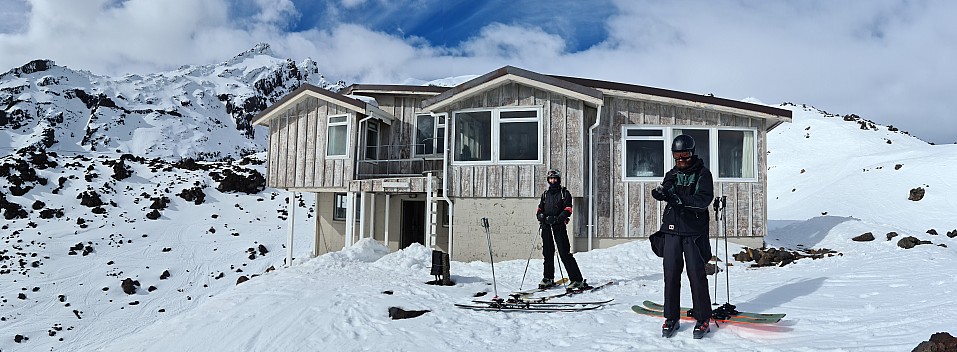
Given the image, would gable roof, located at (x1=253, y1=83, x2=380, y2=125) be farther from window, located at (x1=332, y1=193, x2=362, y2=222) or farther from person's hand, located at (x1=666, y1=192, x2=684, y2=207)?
person's hand, located at (x1=666, y1=192, x2=684, y2=207)

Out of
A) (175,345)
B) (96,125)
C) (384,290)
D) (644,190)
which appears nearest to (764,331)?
(384,290)

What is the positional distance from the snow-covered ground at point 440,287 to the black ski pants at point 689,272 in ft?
0.82

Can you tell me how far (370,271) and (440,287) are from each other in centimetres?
226

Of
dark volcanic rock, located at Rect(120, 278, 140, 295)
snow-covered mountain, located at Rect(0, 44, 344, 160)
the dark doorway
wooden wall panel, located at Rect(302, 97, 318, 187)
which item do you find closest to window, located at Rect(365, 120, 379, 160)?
wooden wall panel, located at Rect(302, 97, 318, 187)

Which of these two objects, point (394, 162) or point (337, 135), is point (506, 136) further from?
point (337, 135)

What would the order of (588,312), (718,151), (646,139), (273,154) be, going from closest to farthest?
(588,312) < (718,151) < (646,139) < (273,154)

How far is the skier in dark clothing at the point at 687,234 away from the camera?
5094 millimetres

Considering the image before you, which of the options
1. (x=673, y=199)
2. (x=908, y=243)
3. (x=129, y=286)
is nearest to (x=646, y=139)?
(x=908, y=243)

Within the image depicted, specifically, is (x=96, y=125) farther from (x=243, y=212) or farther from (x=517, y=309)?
(x=517, y=309)

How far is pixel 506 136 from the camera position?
1320 cm

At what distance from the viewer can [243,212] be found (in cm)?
3203

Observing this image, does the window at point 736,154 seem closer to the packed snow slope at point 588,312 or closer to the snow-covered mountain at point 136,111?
the packed snow slope at point 588,312

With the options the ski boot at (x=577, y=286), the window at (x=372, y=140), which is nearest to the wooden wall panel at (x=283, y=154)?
the window at (x=372, y=140)

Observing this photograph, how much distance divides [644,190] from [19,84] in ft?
423
